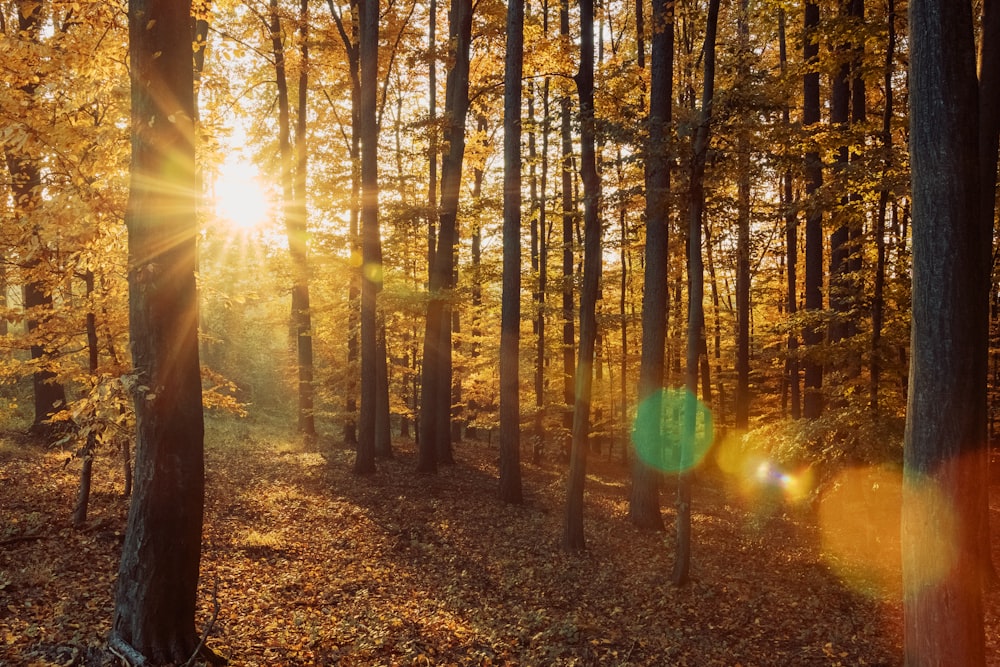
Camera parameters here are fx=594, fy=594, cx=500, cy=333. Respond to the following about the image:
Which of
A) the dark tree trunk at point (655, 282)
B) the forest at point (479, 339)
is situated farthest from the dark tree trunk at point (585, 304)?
the dark tree trunk at point (655, 282)

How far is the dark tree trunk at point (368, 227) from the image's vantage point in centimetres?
1458

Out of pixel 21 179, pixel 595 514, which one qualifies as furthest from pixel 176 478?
pixel 595 514

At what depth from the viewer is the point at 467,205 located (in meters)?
16.9

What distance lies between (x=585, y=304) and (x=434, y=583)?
→ 5.18 metres

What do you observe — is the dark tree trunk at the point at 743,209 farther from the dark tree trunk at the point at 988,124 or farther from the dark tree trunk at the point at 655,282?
the dark tree trunk at the point at 988,124

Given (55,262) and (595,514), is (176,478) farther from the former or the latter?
Answer: (595,514)

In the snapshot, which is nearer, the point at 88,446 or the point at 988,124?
the point at 988,124

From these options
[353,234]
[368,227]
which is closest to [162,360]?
[368,227]

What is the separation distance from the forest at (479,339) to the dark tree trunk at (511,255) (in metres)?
0.08

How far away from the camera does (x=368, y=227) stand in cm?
1523

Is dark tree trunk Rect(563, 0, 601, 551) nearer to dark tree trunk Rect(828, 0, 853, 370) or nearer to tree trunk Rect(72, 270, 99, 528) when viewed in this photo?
dark tree trunk Rect(828, 0, 853, 370)

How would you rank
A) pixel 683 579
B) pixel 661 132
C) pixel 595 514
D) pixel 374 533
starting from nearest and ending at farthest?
pixel 683 579 < pixel 661 132 < pixel 374 533 < pixel 595 514

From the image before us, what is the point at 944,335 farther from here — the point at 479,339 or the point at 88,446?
the point at 479,339

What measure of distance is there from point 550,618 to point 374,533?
422 centimetres
